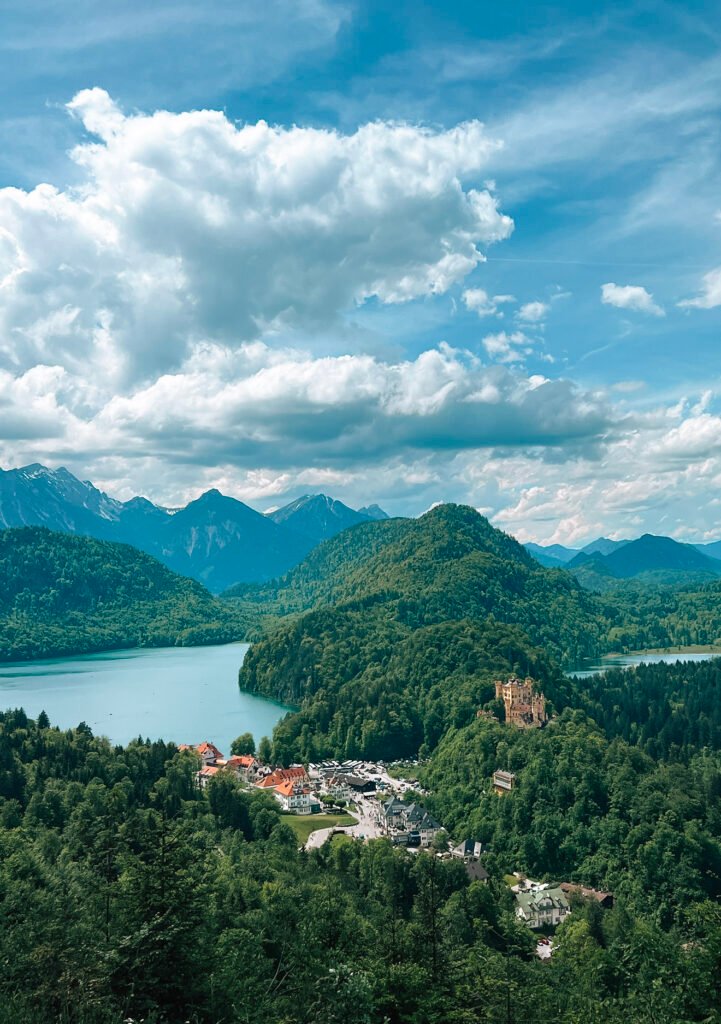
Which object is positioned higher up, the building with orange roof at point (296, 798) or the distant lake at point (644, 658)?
the building with orange roof at point (296, 798)

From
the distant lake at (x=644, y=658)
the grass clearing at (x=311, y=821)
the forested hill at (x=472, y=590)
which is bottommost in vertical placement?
the distant lake at (x=644, y=658)

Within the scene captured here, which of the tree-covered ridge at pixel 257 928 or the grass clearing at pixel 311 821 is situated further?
the grass clearing at pixel 311 821

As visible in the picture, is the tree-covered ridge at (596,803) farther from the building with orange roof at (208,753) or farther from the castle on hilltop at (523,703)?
the building with orange roof at (208,753)

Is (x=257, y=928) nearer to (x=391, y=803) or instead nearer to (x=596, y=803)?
(x=596, y=803)

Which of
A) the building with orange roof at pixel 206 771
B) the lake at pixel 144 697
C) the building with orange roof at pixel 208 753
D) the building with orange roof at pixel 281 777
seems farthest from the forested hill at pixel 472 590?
the building with orange roof at pixel 206 771

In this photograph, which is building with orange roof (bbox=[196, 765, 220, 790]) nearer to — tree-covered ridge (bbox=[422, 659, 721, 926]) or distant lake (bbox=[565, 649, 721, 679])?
tree-covered ridge (bbox=[422, 659, 721, 926])

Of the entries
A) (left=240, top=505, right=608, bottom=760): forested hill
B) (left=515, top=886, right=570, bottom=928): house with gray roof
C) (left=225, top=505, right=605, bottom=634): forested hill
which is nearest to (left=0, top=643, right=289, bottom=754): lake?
(left=240, top=505, right=608, bottom=760): forested hill

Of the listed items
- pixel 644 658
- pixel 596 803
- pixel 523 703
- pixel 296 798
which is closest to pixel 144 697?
pixel 296 798
